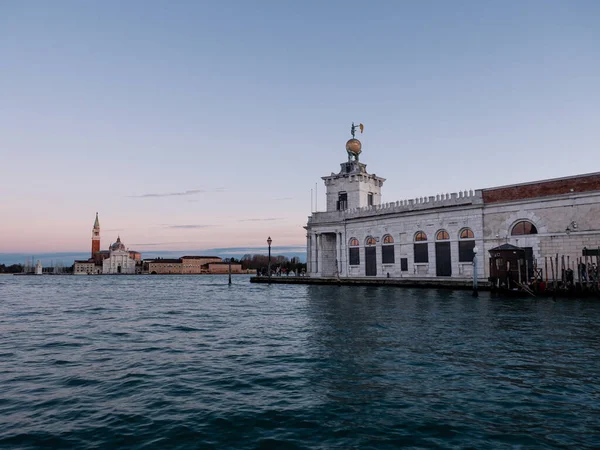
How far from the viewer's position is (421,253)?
45312mm

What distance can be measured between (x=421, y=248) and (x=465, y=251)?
4.90m

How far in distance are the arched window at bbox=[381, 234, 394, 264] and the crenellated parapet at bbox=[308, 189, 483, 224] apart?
2.91m

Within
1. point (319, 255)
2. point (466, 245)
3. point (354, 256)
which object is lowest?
point (354, 256)

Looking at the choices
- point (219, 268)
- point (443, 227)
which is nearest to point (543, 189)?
point (443, 227)

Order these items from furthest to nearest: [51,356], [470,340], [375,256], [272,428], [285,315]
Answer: [375,256], [285,315], [470,340], [51,356], [272,428]

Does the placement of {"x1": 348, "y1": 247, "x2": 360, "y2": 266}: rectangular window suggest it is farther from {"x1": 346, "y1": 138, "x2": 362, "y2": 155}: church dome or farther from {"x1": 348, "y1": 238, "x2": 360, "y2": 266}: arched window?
{"x1": 346, "y1": 138, "x2": 362, "y2": 155}: church dome

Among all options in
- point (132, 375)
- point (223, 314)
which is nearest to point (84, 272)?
point (223, 314)

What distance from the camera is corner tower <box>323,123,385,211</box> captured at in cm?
5725

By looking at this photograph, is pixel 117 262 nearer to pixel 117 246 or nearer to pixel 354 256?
pixel 117 246

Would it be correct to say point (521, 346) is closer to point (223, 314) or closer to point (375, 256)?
point (223, 314)

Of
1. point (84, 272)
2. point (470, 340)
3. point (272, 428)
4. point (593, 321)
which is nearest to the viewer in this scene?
point (272, 428)

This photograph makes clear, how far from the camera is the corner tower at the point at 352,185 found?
57250 mm

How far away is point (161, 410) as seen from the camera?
25.2ft

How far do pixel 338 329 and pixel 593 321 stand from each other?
10.5 metres
